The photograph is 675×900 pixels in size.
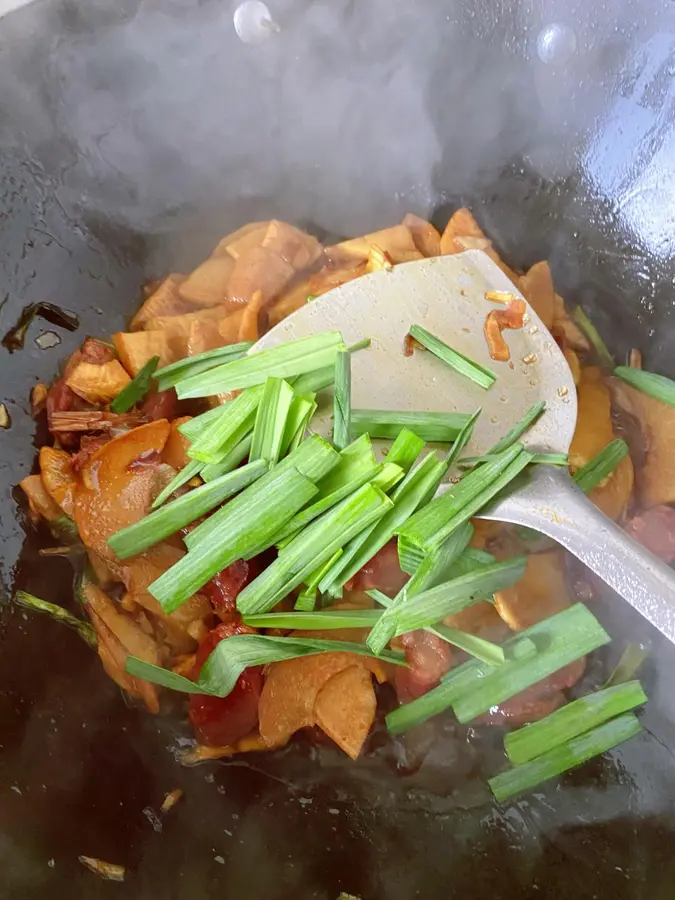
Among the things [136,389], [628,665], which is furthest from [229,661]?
[628,665]

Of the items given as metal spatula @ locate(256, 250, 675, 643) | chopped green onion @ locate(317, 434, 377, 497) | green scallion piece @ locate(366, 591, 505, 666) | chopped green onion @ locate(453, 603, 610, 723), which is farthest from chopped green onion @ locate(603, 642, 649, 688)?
chopped green onion @ locate(317, 434, 377, 497)

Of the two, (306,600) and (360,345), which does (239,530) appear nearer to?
(306,600)

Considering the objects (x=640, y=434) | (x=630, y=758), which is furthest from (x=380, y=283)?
(x=630, y=758)

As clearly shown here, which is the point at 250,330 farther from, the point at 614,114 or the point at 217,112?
the point at 614,114

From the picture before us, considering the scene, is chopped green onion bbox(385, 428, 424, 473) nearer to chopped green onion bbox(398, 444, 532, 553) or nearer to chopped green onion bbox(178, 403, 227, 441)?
chopped green onion bbox(398, 444, 532, 553)

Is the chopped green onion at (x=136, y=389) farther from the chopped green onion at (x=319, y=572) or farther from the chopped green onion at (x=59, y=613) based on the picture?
the chopped green onion at (x=319, y=572)

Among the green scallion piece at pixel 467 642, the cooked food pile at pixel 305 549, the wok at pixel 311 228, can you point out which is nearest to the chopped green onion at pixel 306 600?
the cooked food pile at pixel 305 549

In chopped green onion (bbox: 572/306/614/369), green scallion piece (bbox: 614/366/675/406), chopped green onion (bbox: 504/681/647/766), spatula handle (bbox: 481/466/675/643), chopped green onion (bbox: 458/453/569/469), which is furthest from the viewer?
chopped green onion (bbox: 572/306/614/369)
